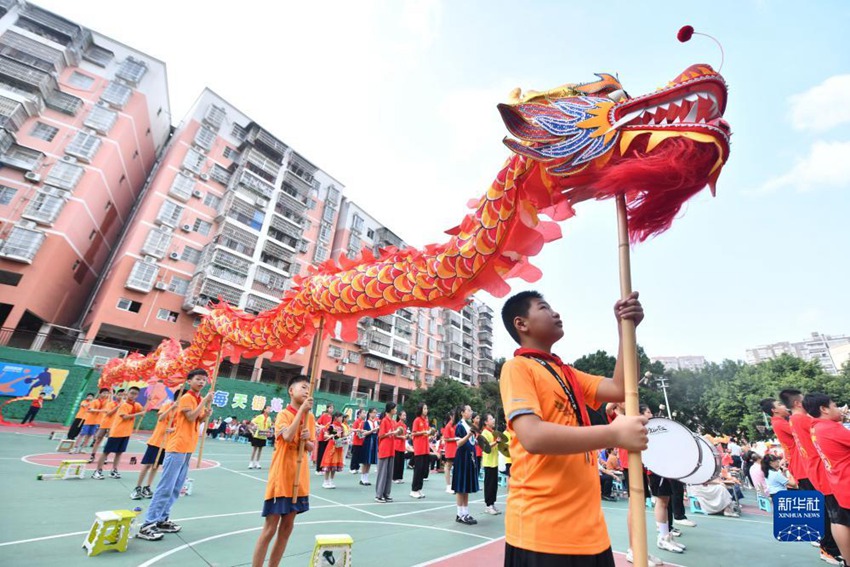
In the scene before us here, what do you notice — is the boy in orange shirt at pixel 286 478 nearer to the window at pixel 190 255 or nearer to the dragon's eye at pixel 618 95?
the dragon's eye at pixel 618 95

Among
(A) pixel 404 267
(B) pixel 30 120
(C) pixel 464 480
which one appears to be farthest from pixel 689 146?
(B) pixel 30 120

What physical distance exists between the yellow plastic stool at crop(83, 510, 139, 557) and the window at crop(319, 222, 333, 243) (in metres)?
32.0

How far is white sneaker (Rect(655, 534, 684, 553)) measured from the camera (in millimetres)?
4941

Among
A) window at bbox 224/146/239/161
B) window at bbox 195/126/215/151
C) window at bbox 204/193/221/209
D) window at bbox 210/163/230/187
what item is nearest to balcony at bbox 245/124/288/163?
window at bbox 224/146/239/161

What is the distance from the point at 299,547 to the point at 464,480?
293 cm

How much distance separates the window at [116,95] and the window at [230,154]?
21.1ft

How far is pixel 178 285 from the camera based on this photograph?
2580cm

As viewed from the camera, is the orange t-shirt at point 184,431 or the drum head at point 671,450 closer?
the drum head at point 671,450

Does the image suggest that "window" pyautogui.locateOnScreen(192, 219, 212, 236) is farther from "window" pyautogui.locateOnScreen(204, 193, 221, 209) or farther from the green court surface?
the green court surface

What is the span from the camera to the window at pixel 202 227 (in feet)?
90.2

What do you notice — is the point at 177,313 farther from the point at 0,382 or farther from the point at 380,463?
the point at 380,463

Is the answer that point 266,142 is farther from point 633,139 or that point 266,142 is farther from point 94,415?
point 633,139

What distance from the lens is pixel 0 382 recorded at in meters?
16.8

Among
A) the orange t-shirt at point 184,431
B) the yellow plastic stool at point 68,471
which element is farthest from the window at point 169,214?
the orange t-shirt at point 184,431
